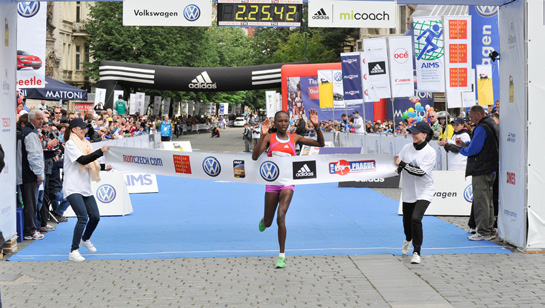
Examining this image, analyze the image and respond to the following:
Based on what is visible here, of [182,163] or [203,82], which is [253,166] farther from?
[203,82]

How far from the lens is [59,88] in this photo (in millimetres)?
22219

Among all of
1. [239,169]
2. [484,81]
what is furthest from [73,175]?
[484,81]

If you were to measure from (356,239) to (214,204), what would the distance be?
5.55 metres

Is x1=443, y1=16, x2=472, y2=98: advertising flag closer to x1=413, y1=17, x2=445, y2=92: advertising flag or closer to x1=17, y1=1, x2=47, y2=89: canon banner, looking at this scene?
x1=413, y1=17, x2=445, y2=92: advertising flag

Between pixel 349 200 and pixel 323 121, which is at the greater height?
pixel 323 121

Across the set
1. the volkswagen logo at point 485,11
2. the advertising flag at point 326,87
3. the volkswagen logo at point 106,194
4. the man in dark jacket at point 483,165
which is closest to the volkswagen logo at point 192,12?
the man in dark jacket at point 483,165

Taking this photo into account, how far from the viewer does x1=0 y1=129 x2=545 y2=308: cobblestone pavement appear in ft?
23.9

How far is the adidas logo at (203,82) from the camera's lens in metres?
39.6

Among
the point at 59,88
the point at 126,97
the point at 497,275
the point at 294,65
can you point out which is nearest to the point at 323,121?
the point at 294,65

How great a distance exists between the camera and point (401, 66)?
928 inches

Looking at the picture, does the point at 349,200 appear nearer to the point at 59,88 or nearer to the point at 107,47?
the point at 59,88

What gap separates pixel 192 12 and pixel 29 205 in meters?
3.65

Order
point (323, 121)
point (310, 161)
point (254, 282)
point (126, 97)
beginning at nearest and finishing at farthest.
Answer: point (254, 282), point (310, 161), point (323, 121), point (126, 97)

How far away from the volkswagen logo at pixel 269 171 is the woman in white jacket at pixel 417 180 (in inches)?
60.8
